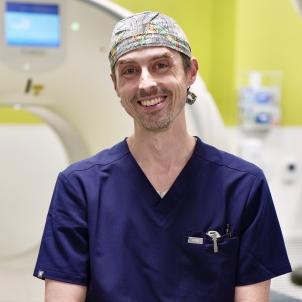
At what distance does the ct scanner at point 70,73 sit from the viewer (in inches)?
76.0

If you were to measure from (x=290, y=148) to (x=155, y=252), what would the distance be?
6.79 feet

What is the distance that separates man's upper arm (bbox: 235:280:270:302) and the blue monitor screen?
106 cm

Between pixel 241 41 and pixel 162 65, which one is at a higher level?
pixel 241 41

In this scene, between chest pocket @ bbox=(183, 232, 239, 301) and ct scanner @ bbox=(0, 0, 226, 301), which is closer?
chest pocket @ bbox=(183, 232, 239, 301)

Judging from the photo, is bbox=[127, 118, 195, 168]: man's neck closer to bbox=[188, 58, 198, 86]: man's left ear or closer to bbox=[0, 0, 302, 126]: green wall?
bbox=[188, 58, 198, 86]: man's left ear

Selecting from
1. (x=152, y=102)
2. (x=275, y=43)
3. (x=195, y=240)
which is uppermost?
(x=275, y=43)

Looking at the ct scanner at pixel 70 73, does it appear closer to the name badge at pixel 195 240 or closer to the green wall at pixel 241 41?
the name badge at pixel 195 240

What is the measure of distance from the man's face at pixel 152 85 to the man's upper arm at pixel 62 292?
38 cm

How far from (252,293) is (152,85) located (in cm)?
50

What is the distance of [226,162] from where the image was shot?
1403mm

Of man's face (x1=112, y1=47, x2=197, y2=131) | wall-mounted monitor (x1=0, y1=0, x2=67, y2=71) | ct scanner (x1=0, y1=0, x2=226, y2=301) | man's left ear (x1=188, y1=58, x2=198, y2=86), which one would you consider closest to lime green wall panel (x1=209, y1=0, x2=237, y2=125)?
ct scanner (x1=0, y1=0, x2=226, y2=301)

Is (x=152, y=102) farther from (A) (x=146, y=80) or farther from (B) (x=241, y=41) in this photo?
(B) (x=241, y=41)

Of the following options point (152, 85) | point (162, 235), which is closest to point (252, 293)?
point (162, 235)

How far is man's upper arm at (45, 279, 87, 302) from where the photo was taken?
129 centimetres
